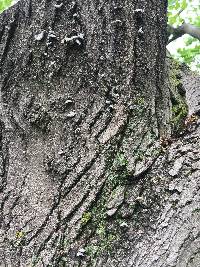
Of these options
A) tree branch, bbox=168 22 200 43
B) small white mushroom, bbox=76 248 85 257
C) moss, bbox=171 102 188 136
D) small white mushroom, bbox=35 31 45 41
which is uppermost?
small white mushroom, bbox=35 31 45 41

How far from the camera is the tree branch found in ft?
12.1

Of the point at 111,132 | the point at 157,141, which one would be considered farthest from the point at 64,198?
the point at 157,141

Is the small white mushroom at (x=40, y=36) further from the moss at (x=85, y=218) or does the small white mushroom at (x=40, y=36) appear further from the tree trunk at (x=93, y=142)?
the moss at (x=85, y=218)

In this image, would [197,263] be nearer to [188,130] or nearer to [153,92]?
[188,130]

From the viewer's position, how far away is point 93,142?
4.93ft

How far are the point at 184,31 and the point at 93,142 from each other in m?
2.95

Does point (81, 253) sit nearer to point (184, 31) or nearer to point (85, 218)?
point (85, 218)

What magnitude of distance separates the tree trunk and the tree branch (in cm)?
189

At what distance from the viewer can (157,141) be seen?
1.52 metres

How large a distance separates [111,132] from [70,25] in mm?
580

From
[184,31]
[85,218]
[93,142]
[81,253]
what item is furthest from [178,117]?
[184,31]

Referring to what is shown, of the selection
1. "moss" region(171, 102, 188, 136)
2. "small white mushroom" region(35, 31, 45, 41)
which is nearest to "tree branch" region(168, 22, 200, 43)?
"moss" region(171, 102, 188, 136)

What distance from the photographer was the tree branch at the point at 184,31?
12.1 ft

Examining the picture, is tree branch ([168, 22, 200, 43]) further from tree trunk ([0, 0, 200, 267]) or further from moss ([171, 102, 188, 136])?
moss ([171, 102, 188, 136])
